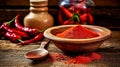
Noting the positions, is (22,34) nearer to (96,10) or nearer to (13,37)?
(13,37)

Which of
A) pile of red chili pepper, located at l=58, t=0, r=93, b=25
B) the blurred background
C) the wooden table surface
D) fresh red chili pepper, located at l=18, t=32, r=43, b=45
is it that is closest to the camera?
the wooden table surface

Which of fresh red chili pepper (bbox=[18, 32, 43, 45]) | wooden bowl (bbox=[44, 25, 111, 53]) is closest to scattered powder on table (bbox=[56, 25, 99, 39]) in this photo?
wooden bowl (bbox=[44, 25, 111, 53])

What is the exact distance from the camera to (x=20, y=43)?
1.12 meters

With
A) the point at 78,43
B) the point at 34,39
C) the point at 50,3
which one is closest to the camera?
the point at 78,43

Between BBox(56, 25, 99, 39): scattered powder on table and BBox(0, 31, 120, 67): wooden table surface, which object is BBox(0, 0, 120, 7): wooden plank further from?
BBox(56, 25, 99, 39): scattered powder on table

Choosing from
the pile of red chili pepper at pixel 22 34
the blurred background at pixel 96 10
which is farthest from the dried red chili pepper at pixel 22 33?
the blurred background at pixel 96 10

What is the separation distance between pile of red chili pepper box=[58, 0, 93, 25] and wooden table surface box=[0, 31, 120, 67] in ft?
0.64

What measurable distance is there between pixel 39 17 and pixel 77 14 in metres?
0.20

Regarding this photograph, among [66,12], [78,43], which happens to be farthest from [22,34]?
[78,43]

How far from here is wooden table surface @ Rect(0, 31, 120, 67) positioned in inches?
34.6

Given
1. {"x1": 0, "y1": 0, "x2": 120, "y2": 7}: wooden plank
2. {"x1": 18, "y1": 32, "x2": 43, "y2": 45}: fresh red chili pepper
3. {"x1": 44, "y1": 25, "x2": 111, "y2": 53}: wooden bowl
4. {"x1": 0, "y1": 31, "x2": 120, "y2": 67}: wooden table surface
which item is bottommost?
{"x1": 0, "y1": 31, "x2": 120, "y2": 67}: wooden table surface

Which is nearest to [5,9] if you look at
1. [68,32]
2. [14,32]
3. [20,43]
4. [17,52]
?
[14,32]

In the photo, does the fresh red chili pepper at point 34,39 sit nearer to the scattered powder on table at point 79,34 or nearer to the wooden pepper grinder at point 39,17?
the wooden pepper grinder at point 39,17

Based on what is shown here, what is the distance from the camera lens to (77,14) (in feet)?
4.02
